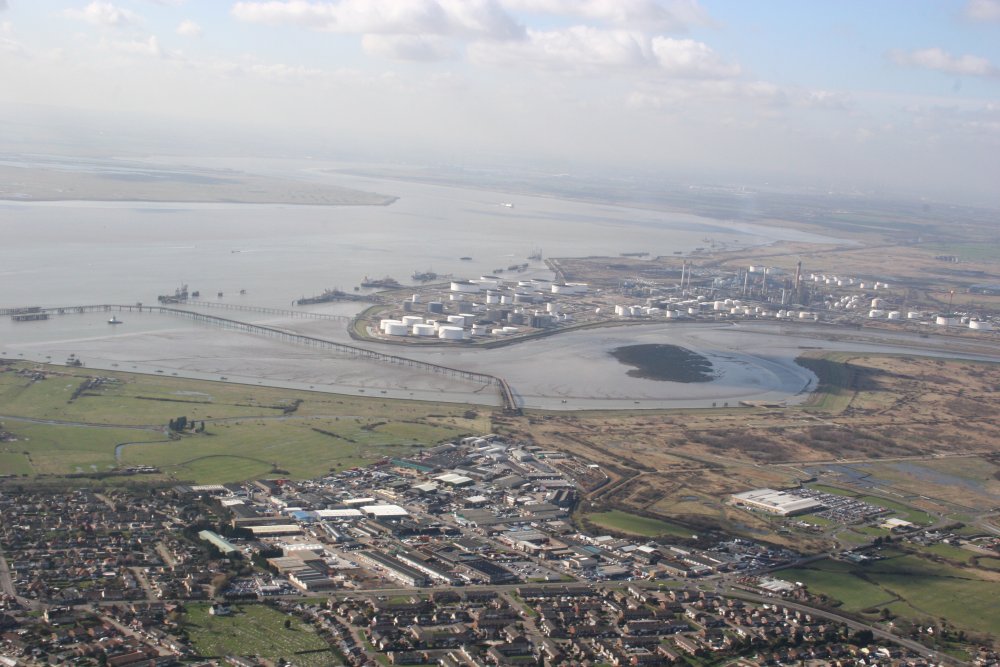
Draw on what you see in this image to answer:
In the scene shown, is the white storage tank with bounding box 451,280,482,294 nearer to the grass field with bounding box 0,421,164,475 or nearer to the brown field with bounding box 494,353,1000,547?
the brown field with bounding box 494,353,1000,547

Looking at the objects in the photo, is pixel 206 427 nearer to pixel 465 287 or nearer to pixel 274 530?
pixel 274 530

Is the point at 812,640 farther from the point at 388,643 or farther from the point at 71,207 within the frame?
the point at 71,207

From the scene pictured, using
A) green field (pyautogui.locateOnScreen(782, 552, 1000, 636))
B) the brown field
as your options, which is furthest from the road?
the brown field

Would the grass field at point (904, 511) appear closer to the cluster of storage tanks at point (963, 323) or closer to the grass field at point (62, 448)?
the grass field at point (62, 448)

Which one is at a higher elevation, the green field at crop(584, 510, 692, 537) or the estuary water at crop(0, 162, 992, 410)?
the estuary water at crop(0, 162, 992, 410)

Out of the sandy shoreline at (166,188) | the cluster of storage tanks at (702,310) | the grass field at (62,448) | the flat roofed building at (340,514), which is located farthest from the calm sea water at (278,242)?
the flat roofed building at (340,514)

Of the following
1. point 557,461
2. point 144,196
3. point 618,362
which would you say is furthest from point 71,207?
point 557,461

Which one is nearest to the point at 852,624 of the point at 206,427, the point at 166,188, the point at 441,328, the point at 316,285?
the point at 206,427
